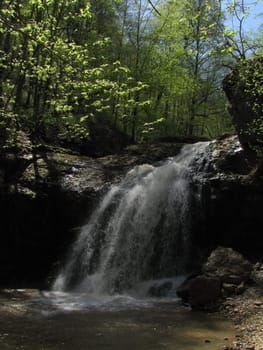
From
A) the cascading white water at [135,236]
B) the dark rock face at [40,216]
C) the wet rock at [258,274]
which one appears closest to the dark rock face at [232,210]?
the cascading white water at [135,236]

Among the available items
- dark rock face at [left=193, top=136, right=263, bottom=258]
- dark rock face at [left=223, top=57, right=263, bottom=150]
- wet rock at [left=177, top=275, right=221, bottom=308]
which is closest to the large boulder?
wet rock at [left=177, top=275, right=221, bottom=308]

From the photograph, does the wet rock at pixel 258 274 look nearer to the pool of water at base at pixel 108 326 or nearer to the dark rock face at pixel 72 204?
the dark rock face at pixel 72 204

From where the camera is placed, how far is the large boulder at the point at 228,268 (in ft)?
34.4

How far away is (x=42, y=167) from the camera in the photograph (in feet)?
50.2

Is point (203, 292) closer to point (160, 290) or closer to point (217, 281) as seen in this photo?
point (217, 281)

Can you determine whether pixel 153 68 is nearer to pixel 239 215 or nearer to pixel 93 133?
pixel 93 133

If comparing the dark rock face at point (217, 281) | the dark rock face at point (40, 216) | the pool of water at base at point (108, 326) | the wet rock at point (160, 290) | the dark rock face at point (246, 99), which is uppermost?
the dark rock face at point (246, 99)

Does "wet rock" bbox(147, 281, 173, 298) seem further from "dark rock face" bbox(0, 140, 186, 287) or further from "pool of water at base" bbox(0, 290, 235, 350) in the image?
"dark rock face" bbox(0, 140, 186, 287)

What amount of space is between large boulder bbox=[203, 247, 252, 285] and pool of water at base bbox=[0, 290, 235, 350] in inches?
49.0

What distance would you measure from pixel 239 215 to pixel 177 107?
18.4 meters

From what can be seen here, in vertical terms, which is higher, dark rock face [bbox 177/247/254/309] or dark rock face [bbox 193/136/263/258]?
dark rock face [bbox 193/136/263/258]

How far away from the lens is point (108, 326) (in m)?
8.02

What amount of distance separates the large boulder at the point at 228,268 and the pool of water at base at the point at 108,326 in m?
1.24

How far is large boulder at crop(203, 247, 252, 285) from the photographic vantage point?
10.5 metres
